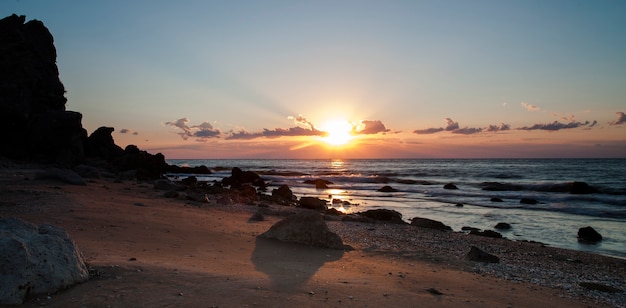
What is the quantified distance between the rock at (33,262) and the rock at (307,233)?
5401mm

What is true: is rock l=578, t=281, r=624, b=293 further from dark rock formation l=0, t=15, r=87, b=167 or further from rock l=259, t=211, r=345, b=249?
dark rock formation l=0, t=15, r=87, b=167

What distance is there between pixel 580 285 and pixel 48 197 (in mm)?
14558

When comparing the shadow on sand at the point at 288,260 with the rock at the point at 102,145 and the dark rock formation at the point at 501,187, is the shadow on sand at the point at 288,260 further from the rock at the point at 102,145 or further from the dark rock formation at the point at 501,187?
the rock at the point at 102,145

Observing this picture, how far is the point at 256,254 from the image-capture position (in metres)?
8.27

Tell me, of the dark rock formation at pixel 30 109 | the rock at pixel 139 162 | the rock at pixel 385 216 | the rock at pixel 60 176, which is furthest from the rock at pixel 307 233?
the rock at pixel 139 162

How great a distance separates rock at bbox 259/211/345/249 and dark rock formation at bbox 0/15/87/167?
35119mm

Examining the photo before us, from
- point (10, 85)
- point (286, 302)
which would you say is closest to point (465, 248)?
point (286, 302)

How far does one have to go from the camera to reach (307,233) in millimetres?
9938

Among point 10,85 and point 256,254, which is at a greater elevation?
point 10,85

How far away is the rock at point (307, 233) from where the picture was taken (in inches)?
385

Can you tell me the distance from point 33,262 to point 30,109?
43491 millimetres

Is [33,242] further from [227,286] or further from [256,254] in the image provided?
[256,254]

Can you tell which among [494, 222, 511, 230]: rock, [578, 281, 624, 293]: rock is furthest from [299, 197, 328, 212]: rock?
[578, 281, 624, 293]: rock

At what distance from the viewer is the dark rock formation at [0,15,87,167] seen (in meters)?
37.2
